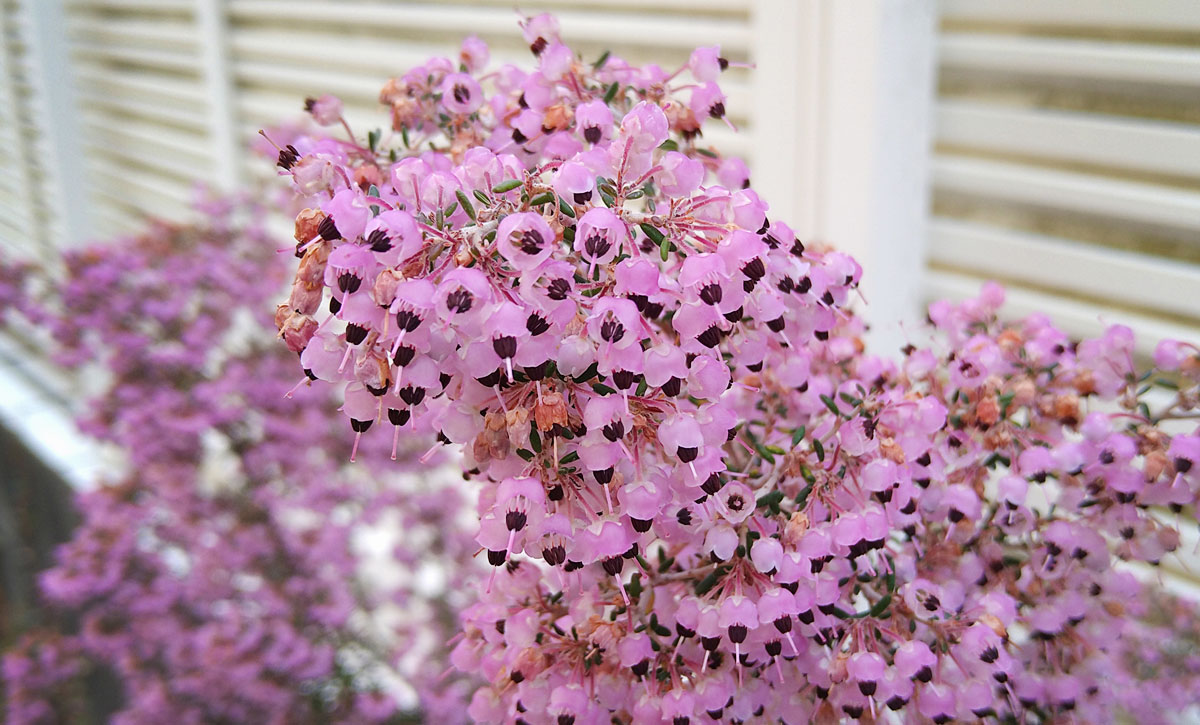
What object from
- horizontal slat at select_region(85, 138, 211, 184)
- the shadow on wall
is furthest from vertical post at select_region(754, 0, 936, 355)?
the shadow on wall

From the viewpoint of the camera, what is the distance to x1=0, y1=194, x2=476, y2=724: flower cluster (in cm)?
154

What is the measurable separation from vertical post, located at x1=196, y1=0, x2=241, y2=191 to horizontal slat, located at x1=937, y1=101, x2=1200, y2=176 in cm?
162

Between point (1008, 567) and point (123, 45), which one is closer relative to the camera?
point (1008, 567)

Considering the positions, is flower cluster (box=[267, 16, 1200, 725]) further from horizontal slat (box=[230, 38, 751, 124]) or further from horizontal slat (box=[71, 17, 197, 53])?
horizontal slat (box=[71, 17, 197, 53])

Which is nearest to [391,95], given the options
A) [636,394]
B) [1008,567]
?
[636,394]

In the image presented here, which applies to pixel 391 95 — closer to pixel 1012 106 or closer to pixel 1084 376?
pixel 1084 376

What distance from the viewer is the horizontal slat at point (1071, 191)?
34.1 inches

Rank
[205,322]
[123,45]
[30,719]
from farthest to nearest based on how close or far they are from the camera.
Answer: [123,45] → [30,719] → [205,322]

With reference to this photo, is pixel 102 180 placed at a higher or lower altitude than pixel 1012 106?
lower

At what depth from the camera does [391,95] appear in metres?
0.56

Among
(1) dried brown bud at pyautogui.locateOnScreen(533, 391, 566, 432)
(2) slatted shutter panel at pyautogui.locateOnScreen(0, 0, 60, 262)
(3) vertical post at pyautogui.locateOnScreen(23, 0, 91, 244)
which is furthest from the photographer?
(2) slatted shutter panel at pyautogui.locateOnScreen(0, 0, 60, 262)

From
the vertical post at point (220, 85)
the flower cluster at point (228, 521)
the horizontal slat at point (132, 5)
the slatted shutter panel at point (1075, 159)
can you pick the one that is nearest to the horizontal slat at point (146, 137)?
the vertical post at point (220, 85)

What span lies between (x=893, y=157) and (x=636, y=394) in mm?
733

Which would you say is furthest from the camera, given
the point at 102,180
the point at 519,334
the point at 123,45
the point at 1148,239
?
the point at 102,180
